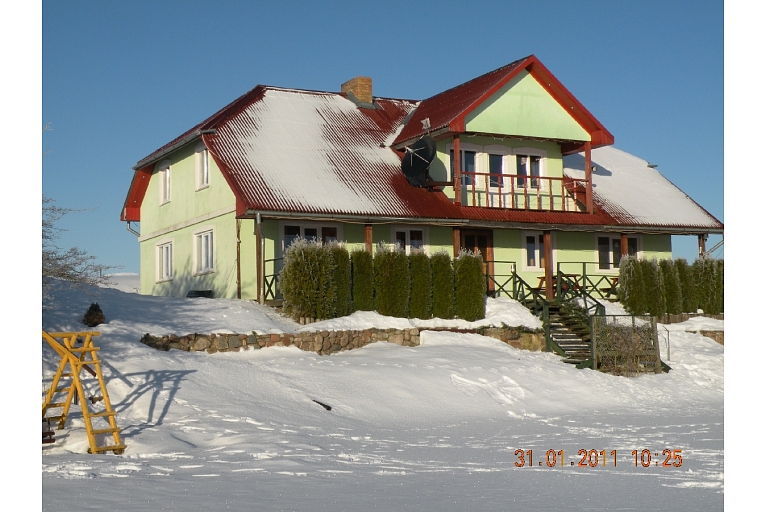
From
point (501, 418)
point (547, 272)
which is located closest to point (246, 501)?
point (501, 418)

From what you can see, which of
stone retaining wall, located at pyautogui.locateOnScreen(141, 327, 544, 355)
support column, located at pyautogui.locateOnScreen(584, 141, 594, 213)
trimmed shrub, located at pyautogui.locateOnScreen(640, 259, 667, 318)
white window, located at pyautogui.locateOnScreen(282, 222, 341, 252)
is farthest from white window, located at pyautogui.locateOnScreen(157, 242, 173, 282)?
trimmed shrub, located at pyautogui.locateOnScreen(640, 259, 667, 318)

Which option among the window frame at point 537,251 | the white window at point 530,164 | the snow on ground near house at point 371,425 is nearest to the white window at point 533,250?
the window frame at point 537,251

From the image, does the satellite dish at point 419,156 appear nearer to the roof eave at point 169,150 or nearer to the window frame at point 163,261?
the roof eave at point 169,150

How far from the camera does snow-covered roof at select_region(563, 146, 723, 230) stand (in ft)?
96.3

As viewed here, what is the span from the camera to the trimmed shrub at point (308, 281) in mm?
20859

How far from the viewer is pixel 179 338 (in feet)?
59.1

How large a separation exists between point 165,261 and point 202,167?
13.4ft

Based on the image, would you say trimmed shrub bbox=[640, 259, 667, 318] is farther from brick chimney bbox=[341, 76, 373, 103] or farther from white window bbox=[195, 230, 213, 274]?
white window bbox=[195, 230, 213, 274]

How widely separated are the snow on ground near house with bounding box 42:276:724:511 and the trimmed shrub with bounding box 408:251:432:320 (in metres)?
1.06

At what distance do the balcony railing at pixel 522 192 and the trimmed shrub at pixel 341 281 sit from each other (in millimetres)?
6088

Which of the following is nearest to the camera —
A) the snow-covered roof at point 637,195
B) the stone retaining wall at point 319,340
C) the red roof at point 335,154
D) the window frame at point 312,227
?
the stone retaining wall at point 319,340

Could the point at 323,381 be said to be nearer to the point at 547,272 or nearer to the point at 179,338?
the point at 179,338

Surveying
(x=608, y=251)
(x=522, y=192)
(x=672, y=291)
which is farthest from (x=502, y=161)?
(x=672, y=291)

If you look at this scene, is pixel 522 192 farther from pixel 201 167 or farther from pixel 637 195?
pixel 201 167
